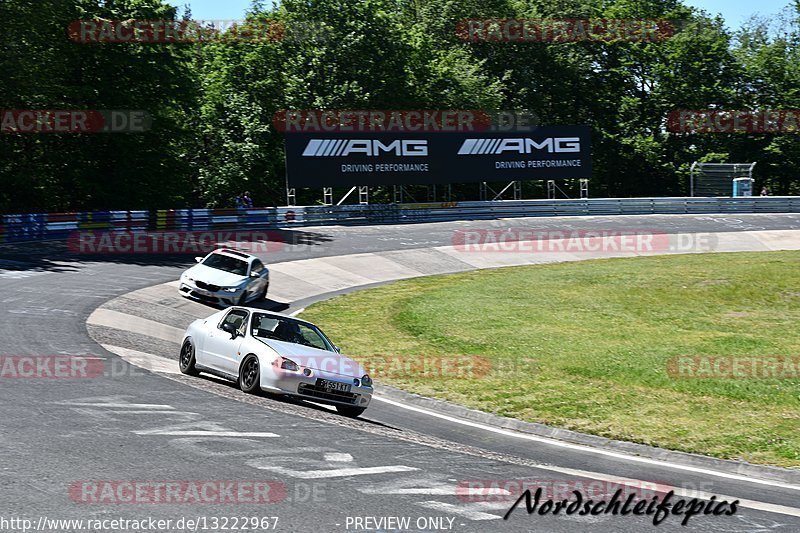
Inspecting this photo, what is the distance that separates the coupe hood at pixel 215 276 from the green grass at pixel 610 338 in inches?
89.8

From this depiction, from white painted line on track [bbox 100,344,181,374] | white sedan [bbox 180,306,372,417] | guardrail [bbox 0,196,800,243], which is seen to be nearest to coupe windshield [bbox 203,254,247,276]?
white painted line on track [bbox 100,344,181,374]

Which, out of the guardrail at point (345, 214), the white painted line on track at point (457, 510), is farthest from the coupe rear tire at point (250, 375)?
the guardrail at point (345, 214)

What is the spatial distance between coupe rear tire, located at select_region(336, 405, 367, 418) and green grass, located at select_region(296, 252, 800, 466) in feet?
7.24

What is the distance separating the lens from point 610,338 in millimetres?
21906

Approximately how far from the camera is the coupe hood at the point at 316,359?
1422 cm

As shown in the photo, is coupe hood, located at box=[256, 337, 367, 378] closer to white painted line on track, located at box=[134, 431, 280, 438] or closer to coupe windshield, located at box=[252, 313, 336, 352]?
coupe windshield, located at box=[252, 313, 336, 352]

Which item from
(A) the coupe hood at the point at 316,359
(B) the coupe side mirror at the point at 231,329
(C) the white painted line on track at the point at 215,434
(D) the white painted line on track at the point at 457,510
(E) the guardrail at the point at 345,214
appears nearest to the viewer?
(D) the white painted line on track at the point at 457,510

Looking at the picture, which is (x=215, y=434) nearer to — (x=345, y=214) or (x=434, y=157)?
(x=345, y=214)

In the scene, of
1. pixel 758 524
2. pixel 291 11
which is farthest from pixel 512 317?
pixel 291 11

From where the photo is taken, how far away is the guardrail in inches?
1479

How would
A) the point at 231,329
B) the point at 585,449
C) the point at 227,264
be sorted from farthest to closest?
the point at 227,264 → the point at 231,329 → the point at 585,449

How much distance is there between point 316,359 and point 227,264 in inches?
538

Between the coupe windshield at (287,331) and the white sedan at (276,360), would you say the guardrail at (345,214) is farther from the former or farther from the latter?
the coupe windshield at (287,331)

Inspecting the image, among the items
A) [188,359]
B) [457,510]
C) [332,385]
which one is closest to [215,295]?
[188,359]
